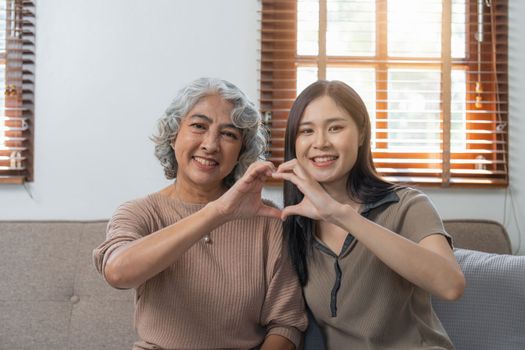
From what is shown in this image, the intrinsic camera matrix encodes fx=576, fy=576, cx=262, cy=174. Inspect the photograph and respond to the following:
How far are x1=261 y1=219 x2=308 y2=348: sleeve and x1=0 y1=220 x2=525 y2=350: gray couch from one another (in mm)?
594

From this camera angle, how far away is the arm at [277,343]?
1.61 metres

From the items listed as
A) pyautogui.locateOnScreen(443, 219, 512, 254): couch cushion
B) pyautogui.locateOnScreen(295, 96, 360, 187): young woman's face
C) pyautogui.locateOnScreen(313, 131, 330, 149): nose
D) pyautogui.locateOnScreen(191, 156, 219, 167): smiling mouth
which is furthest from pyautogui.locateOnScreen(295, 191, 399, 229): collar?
pyautogui.locateOnScreen(443, 219, 512, 254): couch cushion

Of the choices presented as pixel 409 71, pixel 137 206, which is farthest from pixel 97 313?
pixel 409 71

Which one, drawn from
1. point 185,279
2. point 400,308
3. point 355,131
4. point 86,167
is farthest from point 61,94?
point 400,308

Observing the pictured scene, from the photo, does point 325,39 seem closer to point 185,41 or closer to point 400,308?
point 185,41

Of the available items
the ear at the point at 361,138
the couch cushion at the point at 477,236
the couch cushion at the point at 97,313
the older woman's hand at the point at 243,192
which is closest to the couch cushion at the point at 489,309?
the couch cushion at the point at 477,236

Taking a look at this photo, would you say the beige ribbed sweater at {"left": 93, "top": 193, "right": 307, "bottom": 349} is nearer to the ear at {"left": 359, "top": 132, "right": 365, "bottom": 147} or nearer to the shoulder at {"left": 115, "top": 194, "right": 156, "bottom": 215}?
the shoulder at {"left": 115, "top": 194, "right": 156, "bottom": 215}

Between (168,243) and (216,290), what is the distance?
28 cm

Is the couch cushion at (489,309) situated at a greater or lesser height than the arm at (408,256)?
lesser

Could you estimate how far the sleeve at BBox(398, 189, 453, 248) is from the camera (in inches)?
59.7

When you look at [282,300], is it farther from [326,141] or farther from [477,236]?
[477,236]

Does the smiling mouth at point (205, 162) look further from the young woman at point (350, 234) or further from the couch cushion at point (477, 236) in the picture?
the couch cushion at point (477, 236)

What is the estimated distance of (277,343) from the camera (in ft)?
5.30

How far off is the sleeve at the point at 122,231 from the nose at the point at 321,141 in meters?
0.53
